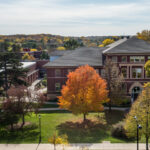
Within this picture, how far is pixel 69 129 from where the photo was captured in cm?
2853

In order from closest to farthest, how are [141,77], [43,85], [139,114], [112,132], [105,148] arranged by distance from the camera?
[139,114] → [105,148] → [112,132] → [141,77] → [43,85]

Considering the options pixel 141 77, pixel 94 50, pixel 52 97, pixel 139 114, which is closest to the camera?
pixel 139 114

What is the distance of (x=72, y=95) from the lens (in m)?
29.1

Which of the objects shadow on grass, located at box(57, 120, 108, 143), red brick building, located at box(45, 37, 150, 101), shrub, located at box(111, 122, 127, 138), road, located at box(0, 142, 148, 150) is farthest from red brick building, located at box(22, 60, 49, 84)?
shrub, located at box(111, 122, 127, 138)

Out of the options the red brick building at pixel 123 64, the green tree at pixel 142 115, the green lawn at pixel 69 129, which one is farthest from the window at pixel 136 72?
the green tree at pixel 142 115

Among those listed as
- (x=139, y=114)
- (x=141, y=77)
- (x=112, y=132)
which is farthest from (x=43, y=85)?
(x=139, y=114)

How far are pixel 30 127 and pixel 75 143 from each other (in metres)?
8.14

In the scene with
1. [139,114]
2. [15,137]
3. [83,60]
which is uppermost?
[83,60]

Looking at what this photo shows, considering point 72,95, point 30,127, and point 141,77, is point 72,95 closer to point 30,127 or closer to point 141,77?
point 30,127

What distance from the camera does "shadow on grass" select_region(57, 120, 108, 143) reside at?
25.4 metres

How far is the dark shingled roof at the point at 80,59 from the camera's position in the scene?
45.8m

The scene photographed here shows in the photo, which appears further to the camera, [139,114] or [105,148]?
[105,148]

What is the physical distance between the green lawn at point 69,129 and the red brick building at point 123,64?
10695mm

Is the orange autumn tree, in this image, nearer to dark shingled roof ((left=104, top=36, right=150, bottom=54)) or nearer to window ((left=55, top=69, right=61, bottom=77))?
dark shingled roof ((left=104, top=36, right=150, bottom=54))
